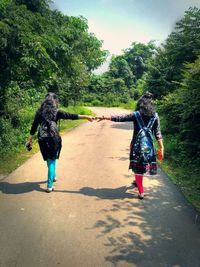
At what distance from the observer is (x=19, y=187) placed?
7.07 meters

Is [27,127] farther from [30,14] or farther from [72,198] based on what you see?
[72,198]

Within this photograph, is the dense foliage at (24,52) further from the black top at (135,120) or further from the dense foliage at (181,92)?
the dense foliage at (181,92)

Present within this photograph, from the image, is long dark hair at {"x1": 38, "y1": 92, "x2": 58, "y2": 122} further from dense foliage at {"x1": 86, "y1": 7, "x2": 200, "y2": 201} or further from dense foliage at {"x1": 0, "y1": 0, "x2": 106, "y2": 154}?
dense foliage at {"x1": 86, "y1": 7, "x2": 200, "y2": 201}

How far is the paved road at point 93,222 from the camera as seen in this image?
429cm

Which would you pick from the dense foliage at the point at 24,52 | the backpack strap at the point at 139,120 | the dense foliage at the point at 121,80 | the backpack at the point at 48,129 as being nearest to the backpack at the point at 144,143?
the backpack strap at the point at 139,120

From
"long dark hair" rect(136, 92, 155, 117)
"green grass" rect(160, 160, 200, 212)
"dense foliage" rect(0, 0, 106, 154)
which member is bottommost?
"green grass" rect(160, 160, 200, 212)

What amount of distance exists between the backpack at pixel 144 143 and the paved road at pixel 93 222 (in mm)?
768

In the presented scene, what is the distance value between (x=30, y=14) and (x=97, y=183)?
5.16 m

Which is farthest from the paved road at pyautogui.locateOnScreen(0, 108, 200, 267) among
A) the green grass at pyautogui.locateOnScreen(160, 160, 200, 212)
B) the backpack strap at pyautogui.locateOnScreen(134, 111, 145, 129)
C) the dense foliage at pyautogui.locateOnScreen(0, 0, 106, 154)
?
the dense foliage at pyautogui.locateOnScreen(0, 0, 106, 154)

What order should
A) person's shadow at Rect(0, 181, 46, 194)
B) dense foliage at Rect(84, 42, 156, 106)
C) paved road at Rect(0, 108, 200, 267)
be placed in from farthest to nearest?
dense foliage at Rect(84, 42, 156, 106), person's shadow at Rect(0, 181, 46, 194), paved road at Rect(0, 108, 200, 267)

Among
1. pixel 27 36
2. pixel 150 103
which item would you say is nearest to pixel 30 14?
pixel 27 36

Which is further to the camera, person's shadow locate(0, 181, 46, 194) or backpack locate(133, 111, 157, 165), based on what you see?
person's shadow locate(0, 181, 46, 194)

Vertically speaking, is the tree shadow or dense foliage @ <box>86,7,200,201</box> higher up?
dense foliage @ <box>86,7,200,201</box>

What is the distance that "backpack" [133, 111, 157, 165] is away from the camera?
6.58m
